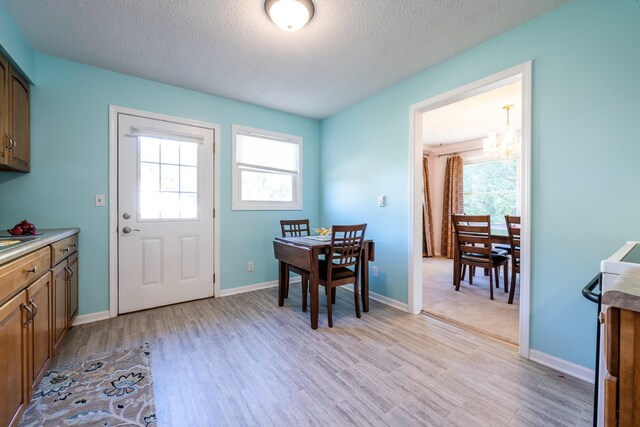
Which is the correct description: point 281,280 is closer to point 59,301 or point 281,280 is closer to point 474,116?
point 59,301

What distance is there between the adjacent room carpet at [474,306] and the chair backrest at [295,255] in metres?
1.38

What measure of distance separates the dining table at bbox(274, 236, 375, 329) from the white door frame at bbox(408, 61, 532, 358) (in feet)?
1.45

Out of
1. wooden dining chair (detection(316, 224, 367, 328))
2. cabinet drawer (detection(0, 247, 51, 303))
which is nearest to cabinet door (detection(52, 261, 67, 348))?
cabinet drawer (detection(0, 247, 51, 303))

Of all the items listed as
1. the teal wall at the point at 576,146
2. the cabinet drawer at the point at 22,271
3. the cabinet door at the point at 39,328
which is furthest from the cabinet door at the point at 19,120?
the teal wall at the point at 576,146

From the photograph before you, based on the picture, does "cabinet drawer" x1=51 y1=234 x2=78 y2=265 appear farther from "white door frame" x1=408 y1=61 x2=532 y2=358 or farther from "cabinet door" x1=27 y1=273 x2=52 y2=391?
"white door frame" x1=408 y1=61 x2=532 y2=358

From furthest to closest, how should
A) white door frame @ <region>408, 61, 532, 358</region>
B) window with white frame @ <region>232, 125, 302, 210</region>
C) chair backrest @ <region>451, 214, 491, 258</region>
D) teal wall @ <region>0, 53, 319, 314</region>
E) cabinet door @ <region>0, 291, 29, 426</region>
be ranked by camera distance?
window with white frame @ <region>232, 125, 302, 210</region>, chair backrest @ <region>451, 214, 491, 258</region>, teal wall @ <region>0, 53, 319, 314</region>, white door frame @ <region>408, 61, 532, 358</region>, cabinet door @ <region>0, 291, 29, 426</region>

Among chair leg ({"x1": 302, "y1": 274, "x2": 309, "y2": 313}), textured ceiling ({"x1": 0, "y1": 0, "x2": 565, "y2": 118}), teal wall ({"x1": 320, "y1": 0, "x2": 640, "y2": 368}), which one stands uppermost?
textured ceiling ({"x1": 0, "y1": 0, "x2": 565, "y2": 118})

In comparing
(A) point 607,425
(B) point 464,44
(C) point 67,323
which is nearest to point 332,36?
(B) point 464,44

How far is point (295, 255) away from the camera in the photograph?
2.62 metres

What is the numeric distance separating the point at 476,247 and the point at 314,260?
2175 mm

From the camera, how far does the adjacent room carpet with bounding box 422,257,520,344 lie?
2.40 m

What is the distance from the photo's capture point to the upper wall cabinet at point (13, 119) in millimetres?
1845

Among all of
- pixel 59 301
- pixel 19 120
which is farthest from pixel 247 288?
pixel 19 120

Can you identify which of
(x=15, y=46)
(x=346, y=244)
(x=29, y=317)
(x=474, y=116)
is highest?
(x=474, y=116)
